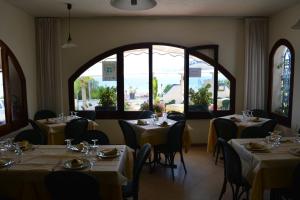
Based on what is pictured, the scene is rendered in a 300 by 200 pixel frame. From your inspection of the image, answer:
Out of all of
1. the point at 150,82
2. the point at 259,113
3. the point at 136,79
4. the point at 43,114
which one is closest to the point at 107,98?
the point at 136,79

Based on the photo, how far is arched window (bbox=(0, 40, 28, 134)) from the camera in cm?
455

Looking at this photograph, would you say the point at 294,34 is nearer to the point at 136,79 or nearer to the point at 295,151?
the point at 295,151

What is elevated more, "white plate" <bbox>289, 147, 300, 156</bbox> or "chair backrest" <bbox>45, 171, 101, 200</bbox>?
"white plate" <bbox>289, 147, 300, 156</bbox>

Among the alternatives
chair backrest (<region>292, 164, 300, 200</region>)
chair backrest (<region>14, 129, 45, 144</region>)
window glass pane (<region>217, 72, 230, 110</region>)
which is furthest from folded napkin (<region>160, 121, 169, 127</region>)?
chair backrest (<region>292, 164, 300, 200</region>)

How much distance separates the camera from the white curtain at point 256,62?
574 cm

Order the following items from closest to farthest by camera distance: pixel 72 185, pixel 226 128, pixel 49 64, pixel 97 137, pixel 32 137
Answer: pixel 72 185, pixel 97 137, pixel 32 137, pixel 226 128, pixel 49 64

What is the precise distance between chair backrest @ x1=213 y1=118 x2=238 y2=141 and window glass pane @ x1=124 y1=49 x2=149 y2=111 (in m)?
1.89

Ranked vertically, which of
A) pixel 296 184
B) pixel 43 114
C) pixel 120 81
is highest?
pixel 120 81

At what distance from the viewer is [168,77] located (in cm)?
612

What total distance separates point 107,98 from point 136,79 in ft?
2.40

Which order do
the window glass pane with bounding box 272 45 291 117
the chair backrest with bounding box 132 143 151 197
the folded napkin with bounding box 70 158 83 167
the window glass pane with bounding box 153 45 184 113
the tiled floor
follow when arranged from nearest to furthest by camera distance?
the folded napkin with bounding box 70 158 83 167 < the chair backrest with bounding box 132 143 151 197 < the tiled floor < the window glass pane with bounding box 272 45 291 117 < the window glass pane with bounding box 153 45 184 113

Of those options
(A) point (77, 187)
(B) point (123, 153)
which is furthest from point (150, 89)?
(A) point (77, 187)

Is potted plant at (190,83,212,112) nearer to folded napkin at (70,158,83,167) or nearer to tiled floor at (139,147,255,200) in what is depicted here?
tiled floor at (139,147,255,200)

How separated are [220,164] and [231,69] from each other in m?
2.13
